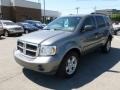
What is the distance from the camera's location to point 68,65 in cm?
591

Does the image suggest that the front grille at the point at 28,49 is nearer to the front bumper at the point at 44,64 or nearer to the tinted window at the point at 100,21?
the front bumper at the point at 44,64

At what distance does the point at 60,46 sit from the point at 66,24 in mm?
1560

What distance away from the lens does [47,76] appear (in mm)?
6129

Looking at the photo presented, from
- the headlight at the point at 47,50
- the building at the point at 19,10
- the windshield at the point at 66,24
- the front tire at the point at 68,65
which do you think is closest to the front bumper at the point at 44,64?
the headlight at the point at 47,50

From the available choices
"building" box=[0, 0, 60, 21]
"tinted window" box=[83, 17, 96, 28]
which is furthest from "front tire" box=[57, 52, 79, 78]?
"building" box=[0, 0, 60, 21]

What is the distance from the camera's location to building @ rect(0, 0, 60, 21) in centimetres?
3880

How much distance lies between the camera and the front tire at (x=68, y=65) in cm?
565

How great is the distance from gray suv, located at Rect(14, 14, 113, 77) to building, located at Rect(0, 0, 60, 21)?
1300 inches

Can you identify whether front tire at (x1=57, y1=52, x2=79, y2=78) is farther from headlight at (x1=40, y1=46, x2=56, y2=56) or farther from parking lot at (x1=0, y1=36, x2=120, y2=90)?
headlight at (x1=40, y1=46, x2=56, y2=56)

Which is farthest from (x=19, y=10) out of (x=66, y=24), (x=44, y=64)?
(x=44, y=64)

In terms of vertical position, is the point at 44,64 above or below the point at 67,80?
above

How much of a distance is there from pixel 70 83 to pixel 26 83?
1.20 metres

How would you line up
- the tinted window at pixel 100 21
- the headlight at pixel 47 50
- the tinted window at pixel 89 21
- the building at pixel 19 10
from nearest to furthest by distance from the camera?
the headlight at pixel 47 50 → the tinted window at pixel 89 21 → the tinted window at pixel 100 21 → the building at pixel 19 10

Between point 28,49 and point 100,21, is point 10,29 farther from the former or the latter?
point 28,49
